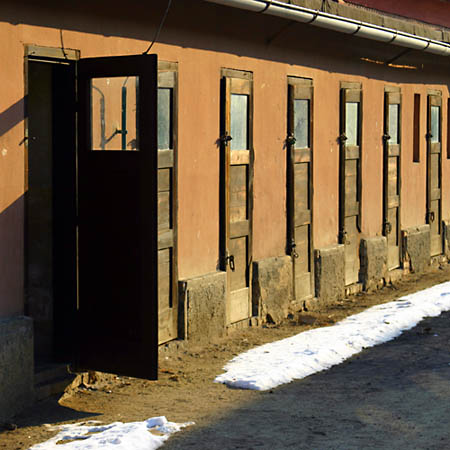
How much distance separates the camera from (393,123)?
14836 mm

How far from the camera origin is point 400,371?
885 cm

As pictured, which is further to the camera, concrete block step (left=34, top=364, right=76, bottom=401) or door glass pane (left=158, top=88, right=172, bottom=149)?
door glass pane (left=158, top=88, right=172, bottom=149)

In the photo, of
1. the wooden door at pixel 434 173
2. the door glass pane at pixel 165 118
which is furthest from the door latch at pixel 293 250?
the wooden door at pixel 434 173

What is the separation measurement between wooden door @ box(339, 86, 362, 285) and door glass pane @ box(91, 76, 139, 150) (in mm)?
4771

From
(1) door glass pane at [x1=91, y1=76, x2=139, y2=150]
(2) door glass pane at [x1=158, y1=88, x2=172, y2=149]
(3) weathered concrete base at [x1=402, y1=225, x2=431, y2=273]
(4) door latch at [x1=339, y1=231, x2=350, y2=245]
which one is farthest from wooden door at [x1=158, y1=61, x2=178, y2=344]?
(3) weathered concrete base at [x1=402, y1=225, x2=431, y2=273]

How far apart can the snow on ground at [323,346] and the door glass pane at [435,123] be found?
14.3 feet

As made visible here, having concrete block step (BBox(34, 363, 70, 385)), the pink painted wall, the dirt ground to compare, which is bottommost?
the dirt ground

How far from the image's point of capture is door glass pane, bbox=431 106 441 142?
1630 centimetres

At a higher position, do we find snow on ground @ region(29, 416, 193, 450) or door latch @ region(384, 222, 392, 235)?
door latch @ region(384, 222, 392, 235)

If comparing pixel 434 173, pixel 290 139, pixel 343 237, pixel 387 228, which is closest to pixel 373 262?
pixel 387 228

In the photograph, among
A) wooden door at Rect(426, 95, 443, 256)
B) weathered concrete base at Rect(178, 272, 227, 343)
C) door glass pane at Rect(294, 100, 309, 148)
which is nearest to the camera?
weathered concrete base at Rect(178, 272, 227, 343)

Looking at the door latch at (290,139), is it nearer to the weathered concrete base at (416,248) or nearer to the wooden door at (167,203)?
the wooden door at (167,203)

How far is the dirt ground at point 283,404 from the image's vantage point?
22.6 feet

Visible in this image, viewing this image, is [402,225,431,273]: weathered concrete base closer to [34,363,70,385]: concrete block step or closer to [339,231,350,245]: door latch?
[339,231,350,245]: door latch
